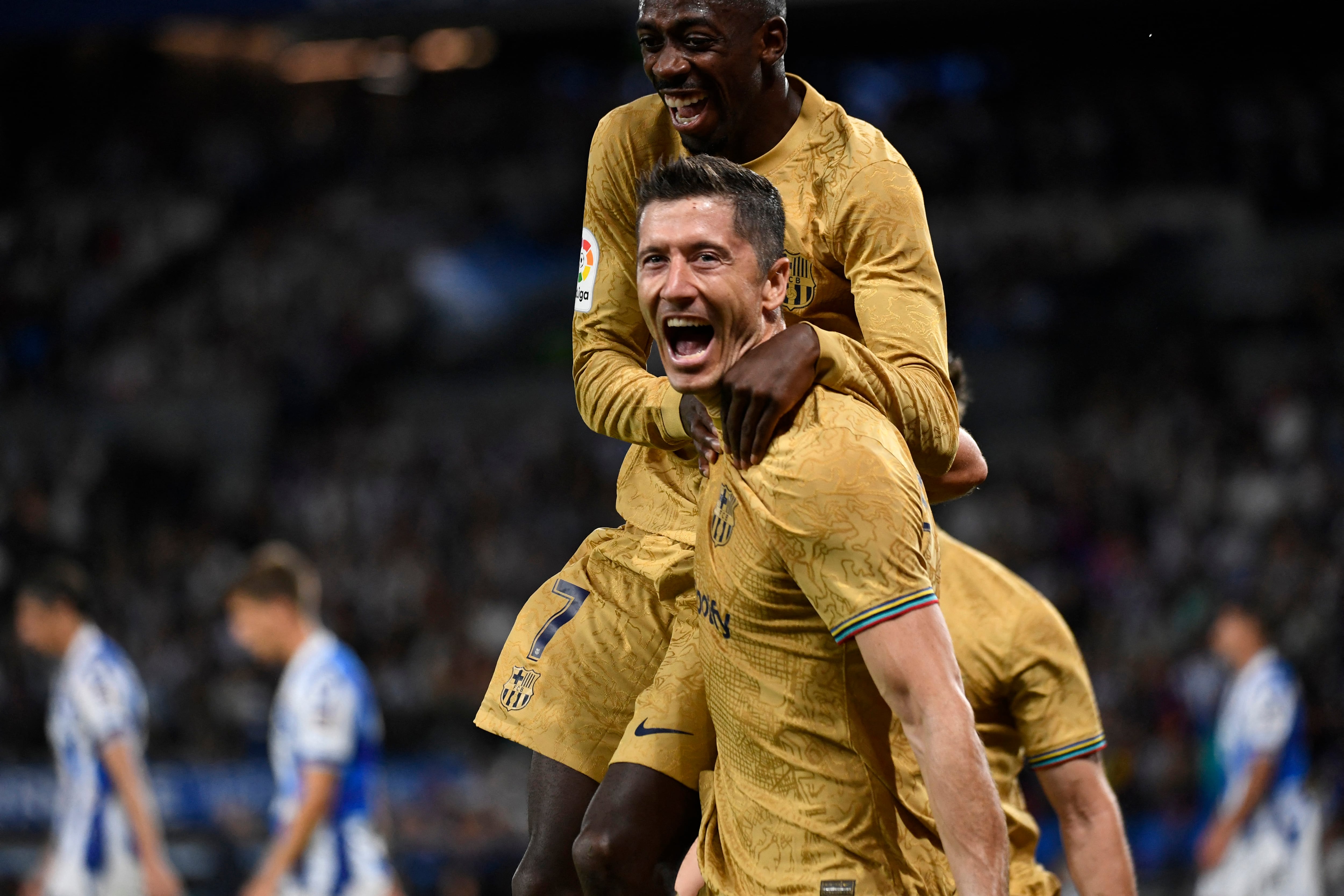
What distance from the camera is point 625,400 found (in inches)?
141

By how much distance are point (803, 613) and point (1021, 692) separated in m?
1.38

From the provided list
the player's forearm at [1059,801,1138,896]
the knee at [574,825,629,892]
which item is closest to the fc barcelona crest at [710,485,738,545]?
the knee at [574,825,629,892]

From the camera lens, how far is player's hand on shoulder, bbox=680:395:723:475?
3.25 m

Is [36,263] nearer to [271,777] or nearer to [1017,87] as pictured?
[271,777]

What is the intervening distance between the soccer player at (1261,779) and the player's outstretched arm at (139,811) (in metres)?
5.97

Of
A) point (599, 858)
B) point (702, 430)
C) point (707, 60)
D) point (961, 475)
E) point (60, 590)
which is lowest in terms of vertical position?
point (60, 590)

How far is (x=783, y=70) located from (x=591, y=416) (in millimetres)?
909

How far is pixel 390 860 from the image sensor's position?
466 inches

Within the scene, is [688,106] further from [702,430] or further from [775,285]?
[702,430]

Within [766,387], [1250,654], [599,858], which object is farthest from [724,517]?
[1250,654]

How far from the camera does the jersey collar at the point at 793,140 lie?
11.8 feet

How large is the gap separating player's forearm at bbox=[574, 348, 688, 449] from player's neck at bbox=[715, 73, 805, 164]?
527 millimetres

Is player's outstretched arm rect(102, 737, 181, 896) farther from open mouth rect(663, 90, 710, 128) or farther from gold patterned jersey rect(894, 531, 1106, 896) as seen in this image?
open mouth rect(663, 90, 710, 128)

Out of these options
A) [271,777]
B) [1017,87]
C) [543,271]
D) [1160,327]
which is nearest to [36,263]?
[543,271]
